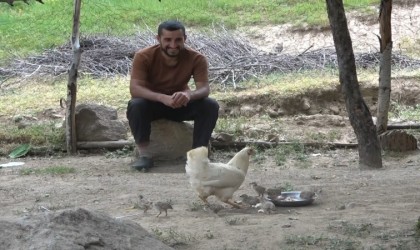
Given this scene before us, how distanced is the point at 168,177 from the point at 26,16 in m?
9.82

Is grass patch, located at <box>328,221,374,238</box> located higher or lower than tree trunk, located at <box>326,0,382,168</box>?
lower

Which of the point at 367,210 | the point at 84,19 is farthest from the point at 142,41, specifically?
the point at 367,210

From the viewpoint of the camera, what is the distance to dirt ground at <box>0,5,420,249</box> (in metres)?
4.41

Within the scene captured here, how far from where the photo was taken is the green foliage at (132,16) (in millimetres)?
14445

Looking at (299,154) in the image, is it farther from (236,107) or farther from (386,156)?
(236,107)

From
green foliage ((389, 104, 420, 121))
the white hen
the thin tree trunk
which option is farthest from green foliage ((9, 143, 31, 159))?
green foliage ((389, 104, 420, 121))

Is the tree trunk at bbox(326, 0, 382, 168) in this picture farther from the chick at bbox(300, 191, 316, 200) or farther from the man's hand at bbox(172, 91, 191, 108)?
the chick at bbox(300, 191, 316, 200)

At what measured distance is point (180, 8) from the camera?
15680 millimetres

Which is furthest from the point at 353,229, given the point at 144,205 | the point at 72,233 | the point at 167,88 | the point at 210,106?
the point at 167,88

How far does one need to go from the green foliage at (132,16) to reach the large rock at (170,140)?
20.7 feet

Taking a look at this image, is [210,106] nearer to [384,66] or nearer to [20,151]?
[384,66]

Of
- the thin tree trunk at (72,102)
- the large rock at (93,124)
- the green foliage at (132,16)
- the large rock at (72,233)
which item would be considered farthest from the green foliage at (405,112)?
the large rock at (72,233)

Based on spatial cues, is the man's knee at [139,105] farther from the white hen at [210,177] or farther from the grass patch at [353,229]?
the grass patch at [353,229]

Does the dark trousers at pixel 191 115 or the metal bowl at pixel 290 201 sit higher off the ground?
the dark trousers at pixel 191 115
